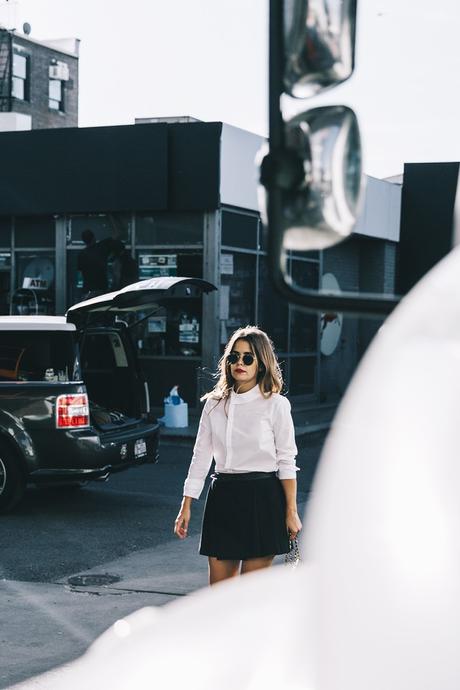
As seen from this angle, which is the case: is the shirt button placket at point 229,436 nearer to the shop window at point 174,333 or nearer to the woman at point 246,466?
the woman at point 246,466

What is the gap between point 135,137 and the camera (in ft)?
59.2

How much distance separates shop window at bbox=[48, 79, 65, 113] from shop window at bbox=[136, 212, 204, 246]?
32.4 m

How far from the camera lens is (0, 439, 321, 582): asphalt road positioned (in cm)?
820

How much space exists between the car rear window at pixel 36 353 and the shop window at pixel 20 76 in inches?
1542

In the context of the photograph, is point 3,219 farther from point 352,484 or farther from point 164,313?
point 352,484

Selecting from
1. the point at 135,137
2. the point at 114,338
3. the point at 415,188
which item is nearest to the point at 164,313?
the point at 135,137

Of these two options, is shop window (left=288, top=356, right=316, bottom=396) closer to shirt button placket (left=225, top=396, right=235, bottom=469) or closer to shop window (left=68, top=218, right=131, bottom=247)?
shop window (left=68, top=218, right=131, bottom=247)

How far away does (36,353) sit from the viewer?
386 inches

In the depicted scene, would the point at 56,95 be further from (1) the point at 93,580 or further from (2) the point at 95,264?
(1) the point at 93,580

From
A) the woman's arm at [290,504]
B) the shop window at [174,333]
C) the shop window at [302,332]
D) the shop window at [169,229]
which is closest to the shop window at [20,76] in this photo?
the shop window at [302,332]

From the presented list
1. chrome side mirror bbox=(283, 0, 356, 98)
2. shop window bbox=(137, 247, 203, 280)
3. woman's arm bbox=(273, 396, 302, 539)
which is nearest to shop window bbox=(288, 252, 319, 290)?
chrome side mirror bbox=(283, 0, 356, 98)

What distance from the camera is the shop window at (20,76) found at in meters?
47.2

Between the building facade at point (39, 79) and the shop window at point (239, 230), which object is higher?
the building facade at point (39, 79)

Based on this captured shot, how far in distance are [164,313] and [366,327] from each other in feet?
26.3
